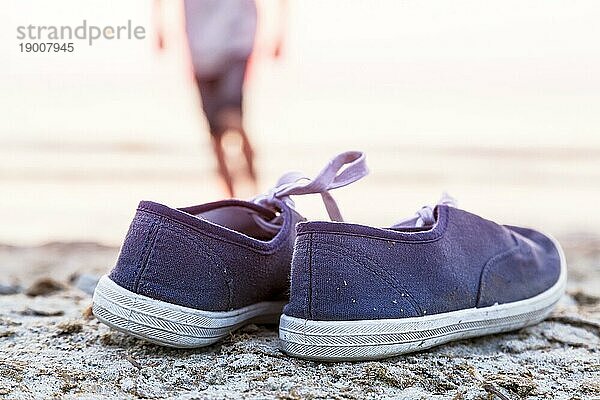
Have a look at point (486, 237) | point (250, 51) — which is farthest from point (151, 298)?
point (250, 51)

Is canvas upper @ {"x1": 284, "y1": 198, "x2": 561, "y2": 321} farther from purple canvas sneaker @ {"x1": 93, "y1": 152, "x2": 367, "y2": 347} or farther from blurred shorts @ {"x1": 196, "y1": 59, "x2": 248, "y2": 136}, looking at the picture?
blurred shorts @ {"x1": 196, "y1": 59, "x2": 248, "y2": 136}

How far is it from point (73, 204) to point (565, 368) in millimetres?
3819

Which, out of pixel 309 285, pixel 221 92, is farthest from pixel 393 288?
pixel 221 92

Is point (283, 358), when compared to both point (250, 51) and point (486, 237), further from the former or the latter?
point (250, 51)

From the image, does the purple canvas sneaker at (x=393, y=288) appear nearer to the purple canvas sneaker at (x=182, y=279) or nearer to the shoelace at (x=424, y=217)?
the shoelace at (x=424, y=217)

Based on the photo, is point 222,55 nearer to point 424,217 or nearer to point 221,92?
point 221,92

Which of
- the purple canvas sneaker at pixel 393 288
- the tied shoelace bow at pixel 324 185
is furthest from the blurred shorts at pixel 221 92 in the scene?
the purple canvas sneaker at pixel 393 288

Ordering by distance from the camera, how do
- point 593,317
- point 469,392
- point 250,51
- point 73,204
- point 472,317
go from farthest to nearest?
point 73,204 < point 250,51 < point 593,317 < point 472,317 < point 469,392

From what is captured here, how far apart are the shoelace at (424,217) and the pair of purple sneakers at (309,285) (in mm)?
11

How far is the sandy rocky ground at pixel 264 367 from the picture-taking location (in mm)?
1267

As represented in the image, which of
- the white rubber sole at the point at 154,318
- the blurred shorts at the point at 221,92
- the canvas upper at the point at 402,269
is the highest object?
the canvas upper at the point at 402,269

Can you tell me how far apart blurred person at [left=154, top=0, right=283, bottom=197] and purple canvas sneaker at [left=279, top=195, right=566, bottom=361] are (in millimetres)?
2748

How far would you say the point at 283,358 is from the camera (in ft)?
4.56

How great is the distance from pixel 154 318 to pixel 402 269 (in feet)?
1.48
